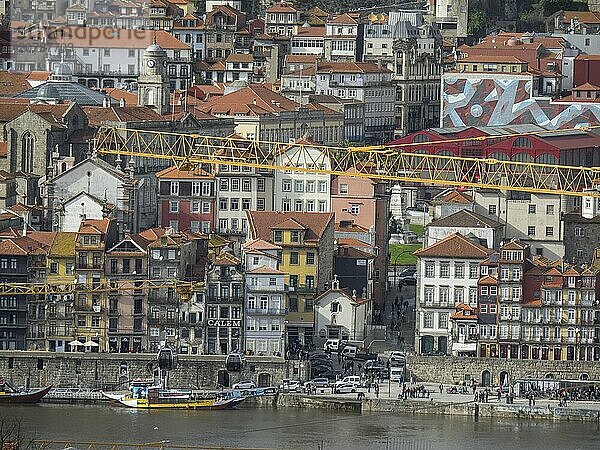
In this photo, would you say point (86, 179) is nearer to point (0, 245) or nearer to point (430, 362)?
point (0, 245)

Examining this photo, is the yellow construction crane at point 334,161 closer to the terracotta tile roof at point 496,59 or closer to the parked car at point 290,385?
the parked car at point 290,385

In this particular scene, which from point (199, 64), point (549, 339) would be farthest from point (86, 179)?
point (199, 64)

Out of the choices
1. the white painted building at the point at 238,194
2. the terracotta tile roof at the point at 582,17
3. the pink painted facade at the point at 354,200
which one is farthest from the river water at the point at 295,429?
the terracotta tile roof at the point at 582,17

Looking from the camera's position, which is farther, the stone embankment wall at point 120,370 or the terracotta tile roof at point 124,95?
the terracotta tile roof at point 124,95

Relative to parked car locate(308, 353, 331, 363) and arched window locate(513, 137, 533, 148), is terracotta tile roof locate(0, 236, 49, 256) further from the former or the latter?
arched window locate(513, 137, 533, 148)

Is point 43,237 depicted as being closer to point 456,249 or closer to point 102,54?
point 456,249

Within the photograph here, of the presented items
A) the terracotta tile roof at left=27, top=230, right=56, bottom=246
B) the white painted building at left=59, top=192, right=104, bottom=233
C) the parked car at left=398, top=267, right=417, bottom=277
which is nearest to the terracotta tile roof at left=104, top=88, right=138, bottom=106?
the parked car at left=398, top=267, right=417, bottom=277

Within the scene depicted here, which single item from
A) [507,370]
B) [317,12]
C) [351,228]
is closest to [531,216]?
[351,228]
